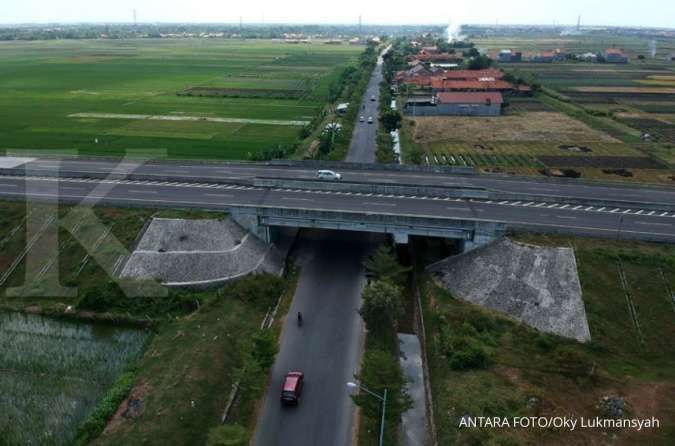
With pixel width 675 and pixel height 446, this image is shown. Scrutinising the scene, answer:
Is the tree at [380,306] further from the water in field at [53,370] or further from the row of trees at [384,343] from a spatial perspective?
the water in field at [53,370]

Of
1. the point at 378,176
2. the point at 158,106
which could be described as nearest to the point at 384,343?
the point at 378,176

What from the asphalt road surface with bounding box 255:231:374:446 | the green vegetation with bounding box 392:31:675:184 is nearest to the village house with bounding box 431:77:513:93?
the green vegetation with bounding box 392:31:675:184

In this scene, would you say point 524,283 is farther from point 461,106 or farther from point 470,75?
point 470,75

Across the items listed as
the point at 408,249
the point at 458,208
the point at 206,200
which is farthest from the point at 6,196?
the point at 458,208

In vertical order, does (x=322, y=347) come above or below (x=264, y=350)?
below

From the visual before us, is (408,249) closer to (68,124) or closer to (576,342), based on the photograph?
(576,342)
